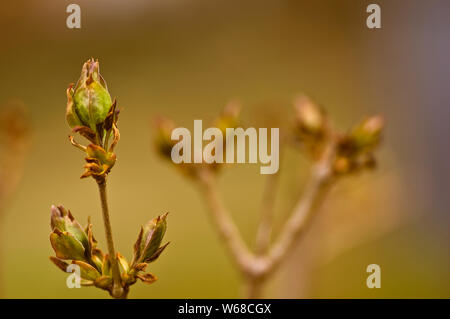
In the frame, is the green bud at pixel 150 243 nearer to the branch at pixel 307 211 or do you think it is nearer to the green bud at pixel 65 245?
the green bud at pixel 65 245

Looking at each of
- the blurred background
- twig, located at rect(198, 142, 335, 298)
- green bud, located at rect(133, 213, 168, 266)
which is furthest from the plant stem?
the blurred background

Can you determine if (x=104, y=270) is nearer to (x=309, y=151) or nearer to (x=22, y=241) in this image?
(x=309, y=151)

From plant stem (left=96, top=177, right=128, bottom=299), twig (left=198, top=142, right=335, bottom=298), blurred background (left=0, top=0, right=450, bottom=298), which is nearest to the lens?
plant stem (left=96, top=177, right=128, bottom=299)

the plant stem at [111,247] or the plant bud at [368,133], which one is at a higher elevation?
the plant bud at [368,133]

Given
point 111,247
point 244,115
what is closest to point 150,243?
point 111,247

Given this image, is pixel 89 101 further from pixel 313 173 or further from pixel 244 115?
pixel 244 115

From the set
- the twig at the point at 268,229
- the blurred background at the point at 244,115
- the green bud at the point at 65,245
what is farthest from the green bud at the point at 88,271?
the blurred background at the point at 244,115

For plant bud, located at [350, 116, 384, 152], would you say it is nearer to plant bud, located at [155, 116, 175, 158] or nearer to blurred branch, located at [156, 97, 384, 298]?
blurred branch, located at [156, 97, 384, 298]
